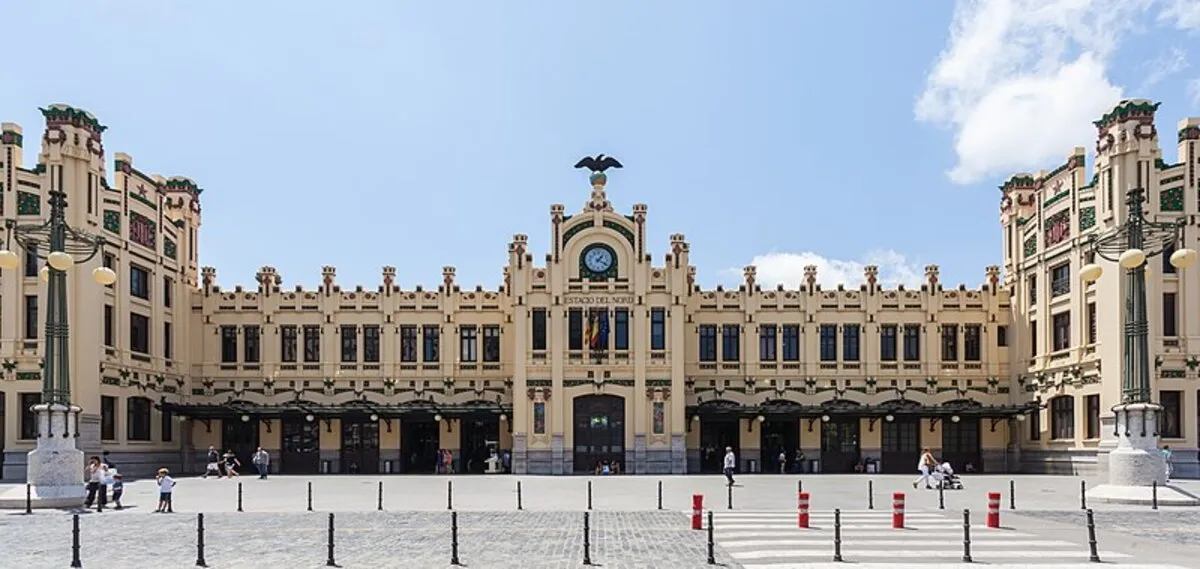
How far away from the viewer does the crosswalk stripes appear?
19500 mm

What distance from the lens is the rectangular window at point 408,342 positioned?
192 ft

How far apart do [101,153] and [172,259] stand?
8.70 metres

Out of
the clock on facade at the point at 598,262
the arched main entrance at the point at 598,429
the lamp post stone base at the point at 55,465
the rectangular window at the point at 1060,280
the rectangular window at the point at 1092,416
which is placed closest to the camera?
the lamp post stone base at the point at 55,465

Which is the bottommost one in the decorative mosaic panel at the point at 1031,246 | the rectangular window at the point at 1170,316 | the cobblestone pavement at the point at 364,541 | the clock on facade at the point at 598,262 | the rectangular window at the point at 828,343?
the cobblestone pavement at the point at 364,541

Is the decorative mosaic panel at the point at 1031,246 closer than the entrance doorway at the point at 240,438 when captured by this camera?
Yes

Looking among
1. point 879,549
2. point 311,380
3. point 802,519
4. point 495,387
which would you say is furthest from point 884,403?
point 879,549

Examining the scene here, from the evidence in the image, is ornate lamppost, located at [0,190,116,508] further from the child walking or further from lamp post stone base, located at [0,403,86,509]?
the child walking

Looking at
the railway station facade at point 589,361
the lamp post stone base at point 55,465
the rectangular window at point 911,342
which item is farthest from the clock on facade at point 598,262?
the lamp post stone base at point 55,465

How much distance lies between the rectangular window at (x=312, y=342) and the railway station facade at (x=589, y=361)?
0.12 meters

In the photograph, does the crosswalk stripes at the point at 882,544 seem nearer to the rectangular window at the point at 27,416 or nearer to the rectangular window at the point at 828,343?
the rectangular window at the point at 828,343

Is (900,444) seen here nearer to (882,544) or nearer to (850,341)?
(850,341)

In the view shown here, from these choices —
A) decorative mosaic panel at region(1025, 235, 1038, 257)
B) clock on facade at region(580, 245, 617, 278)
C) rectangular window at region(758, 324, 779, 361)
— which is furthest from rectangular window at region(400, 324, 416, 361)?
decorative mosaic panel at region(1025, 235, 1038, 257)

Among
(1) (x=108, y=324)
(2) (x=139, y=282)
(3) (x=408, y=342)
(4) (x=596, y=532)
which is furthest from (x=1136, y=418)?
(2) (x=139, y=282)

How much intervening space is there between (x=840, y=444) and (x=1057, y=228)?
14.8 metres
